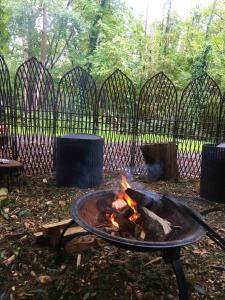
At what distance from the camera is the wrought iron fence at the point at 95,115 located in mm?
5184

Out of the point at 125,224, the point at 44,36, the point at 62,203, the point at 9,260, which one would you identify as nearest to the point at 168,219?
the point at 125,224

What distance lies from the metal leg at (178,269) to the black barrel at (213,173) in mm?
2716

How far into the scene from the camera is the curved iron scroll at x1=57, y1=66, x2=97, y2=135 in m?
5.39

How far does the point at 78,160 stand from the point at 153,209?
2050 millimetres

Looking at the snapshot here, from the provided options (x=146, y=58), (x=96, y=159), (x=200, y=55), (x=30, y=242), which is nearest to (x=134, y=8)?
(x=146, y=58)

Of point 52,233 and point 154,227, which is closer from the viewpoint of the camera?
point 154,227

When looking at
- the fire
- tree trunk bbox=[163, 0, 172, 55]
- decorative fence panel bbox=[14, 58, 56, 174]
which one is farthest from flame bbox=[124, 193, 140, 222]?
tree trunk bbox=[163, 0, 172, 55]

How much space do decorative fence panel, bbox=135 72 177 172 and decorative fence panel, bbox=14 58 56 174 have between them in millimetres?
1730

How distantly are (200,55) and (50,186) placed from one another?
571 inches

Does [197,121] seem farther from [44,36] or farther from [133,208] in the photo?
[44,36]

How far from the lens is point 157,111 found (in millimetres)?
6062

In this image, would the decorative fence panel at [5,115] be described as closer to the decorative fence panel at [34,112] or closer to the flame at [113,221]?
the decorative fence panel at [34,112]

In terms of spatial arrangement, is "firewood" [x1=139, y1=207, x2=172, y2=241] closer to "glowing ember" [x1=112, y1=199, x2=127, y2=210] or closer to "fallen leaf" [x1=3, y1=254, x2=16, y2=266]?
"glowing ember" [x1=112, y1=199, x2=127, y2=210]

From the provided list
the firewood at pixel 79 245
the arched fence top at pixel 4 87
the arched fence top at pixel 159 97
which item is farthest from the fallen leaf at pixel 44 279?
the arched fence top at pixel 159 97
